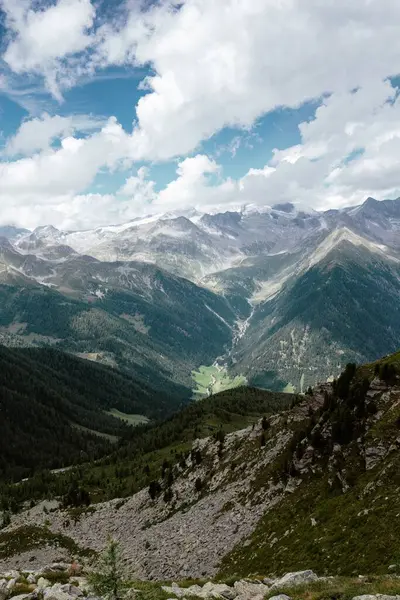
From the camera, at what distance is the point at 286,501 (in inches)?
2159

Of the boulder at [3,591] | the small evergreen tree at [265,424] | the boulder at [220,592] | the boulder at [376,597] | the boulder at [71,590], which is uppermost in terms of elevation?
the boulder at [3,591]

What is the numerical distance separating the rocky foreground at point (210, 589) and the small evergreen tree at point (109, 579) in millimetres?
762

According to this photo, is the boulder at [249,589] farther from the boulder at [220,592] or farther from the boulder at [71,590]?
the boulder at [71,590]

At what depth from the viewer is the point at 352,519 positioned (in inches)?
1603

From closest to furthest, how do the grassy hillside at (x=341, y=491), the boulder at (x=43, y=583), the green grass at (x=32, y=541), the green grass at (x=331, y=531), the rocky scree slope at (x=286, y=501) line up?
the boulder at (x=43, y=583)
the green grass at (x=331, y=531)
the grassy hillside at (x=341, y=491)
the rocky scree slope at (x=286, y=501)
the green grass at (x=32, y=541)

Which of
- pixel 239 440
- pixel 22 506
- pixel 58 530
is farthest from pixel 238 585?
pixel 22 506

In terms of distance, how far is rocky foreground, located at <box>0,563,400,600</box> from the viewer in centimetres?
2562

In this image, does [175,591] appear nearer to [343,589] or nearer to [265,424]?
[343,589]

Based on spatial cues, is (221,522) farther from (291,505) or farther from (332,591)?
(332,591)

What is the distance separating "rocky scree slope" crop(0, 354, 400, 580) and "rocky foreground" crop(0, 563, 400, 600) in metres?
6.22

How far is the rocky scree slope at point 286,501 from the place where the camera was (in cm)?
3981

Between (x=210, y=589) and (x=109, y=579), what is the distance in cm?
1228

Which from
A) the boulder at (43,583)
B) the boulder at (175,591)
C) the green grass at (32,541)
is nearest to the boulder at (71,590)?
the boulder at (43,583)

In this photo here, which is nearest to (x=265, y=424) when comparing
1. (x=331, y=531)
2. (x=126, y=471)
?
(x=331, y=531)
